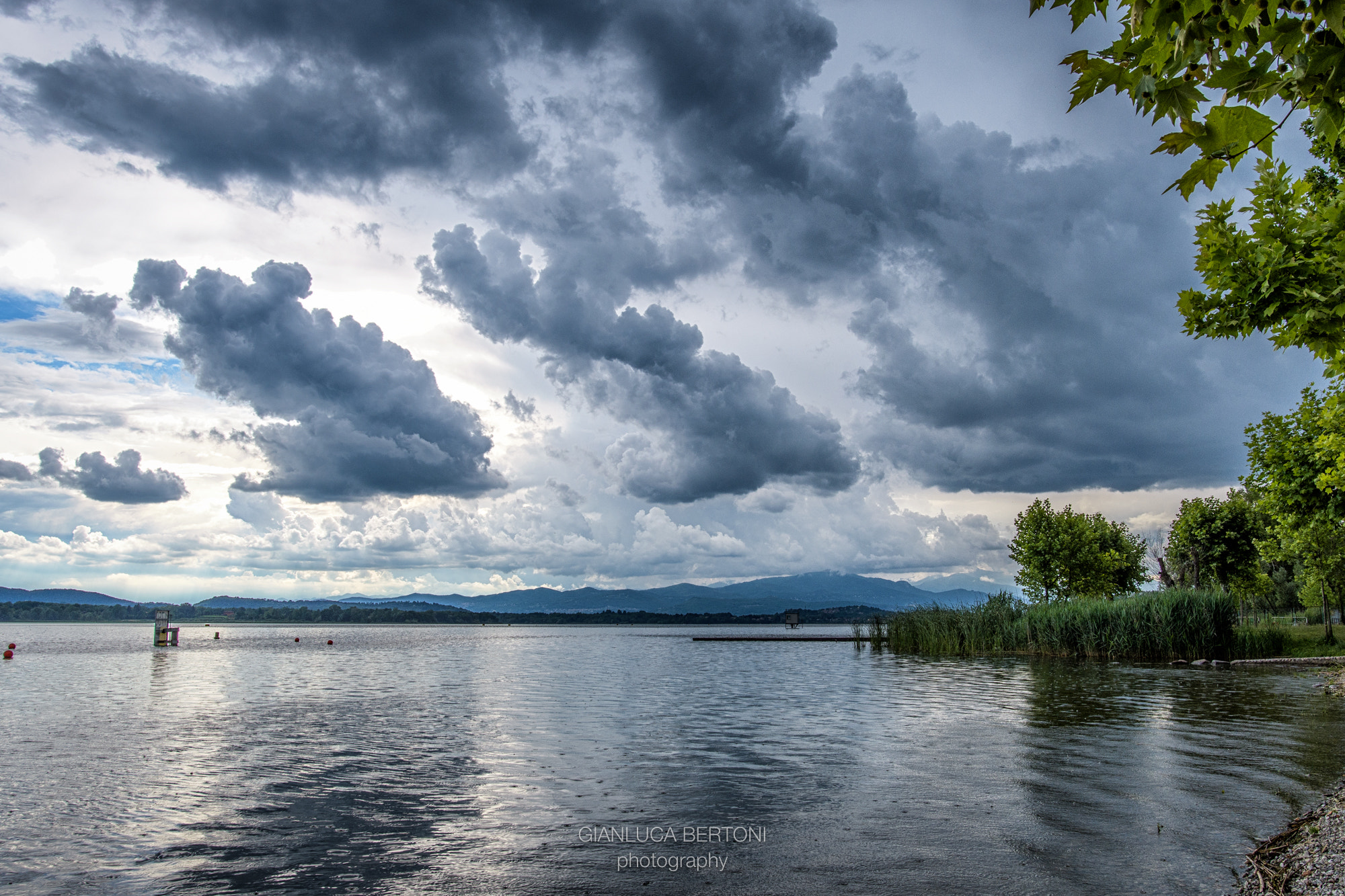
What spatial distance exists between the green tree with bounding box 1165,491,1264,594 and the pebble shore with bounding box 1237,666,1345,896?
6245 cm

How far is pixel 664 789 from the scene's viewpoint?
14852 mm

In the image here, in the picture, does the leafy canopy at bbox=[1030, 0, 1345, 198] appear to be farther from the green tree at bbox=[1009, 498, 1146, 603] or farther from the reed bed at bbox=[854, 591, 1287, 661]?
the green tree at bbox=[1009, 498, 1146, 603]

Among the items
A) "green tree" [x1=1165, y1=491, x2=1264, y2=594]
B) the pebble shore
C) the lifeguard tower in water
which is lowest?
the lifeguard tower in water

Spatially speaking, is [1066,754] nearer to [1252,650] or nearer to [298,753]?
[298,753]

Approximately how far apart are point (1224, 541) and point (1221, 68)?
249ft

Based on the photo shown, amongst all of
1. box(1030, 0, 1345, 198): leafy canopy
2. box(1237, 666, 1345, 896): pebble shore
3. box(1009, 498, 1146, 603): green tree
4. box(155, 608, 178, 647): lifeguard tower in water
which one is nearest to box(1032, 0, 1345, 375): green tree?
box(1030, 0, 1345, 198): leafy canopy

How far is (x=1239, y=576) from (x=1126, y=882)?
235 ft

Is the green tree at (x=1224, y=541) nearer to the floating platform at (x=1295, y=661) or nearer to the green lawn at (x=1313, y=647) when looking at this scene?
the green lawn at (x=1313, y=647)

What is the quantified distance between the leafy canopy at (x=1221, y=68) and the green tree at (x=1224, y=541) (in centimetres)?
7160

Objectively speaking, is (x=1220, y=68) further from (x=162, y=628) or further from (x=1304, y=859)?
(x=162, y=628)

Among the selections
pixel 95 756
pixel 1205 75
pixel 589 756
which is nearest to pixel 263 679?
pixel 95 756

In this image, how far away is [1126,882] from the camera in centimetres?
928

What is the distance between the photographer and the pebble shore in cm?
824

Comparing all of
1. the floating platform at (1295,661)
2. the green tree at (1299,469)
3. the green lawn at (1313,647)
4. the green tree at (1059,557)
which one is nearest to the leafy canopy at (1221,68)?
the green tree at (1299,469)
